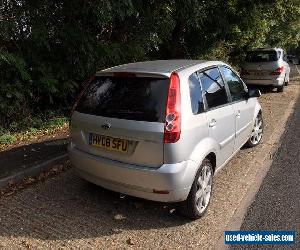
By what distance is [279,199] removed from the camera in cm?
468

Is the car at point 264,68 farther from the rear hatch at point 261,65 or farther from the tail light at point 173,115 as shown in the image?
the tail light at point 173,115

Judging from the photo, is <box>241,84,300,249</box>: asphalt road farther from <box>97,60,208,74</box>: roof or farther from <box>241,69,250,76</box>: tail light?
<box>241,69,250,76</box>: tail light

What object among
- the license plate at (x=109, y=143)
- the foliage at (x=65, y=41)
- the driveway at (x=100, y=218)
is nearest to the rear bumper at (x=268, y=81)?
the foliage at (x=65, y=41)

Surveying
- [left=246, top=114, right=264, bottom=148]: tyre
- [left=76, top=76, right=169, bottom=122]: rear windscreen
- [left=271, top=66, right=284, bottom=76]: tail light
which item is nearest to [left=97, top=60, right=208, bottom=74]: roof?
[left=76, top=76, right=169, bottom=122]: rear windscreen

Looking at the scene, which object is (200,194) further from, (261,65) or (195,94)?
(261,65)

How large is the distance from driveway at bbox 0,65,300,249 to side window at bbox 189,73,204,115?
1.24 metres

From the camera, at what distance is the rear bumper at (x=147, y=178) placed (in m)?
3.67

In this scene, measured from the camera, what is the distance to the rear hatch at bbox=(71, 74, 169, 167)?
3707mm

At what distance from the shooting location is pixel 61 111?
8141mm

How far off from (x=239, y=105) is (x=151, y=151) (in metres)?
2.12

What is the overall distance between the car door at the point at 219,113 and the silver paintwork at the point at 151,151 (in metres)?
0.01

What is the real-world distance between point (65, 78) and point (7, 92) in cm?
135

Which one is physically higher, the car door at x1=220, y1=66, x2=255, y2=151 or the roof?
the roof

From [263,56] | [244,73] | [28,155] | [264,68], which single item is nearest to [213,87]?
[28,155]
